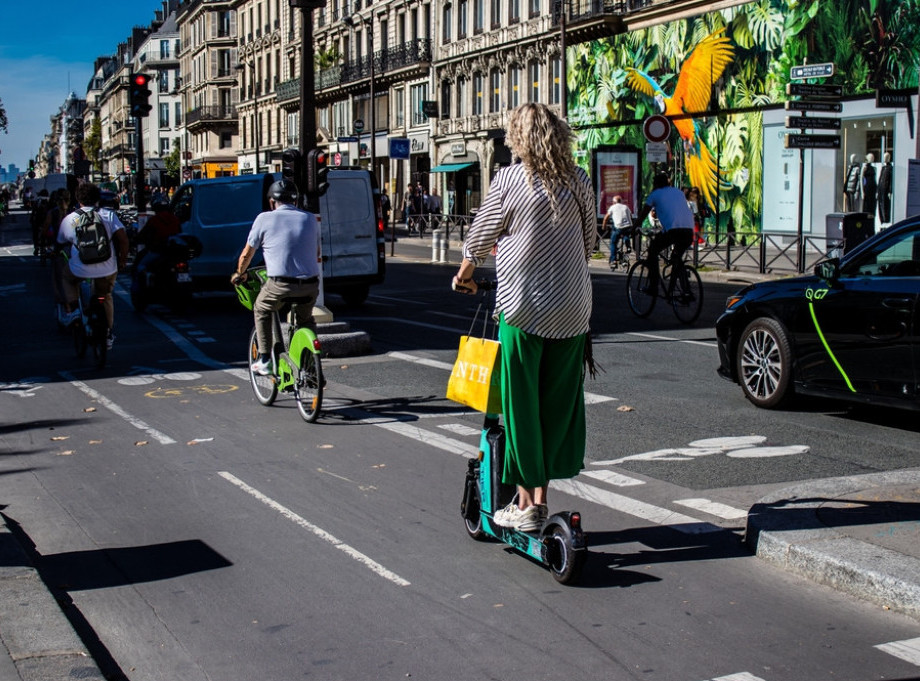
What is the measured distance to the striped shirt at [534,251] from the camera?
510 cm

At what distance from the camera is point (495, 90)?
51.8m

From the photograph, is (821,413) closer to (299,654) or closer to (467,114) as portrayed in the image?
(299,654)

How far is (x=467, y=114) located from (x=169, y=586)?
166 feet

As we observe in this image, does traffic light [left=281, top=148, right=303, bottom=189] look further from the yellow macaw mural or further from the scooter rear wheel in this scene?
the yellow macaw mural

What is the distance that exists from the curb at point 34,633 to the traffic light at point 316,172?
328 inches

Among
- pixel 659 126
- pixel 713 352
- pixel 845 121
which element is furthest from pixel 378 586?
pixel 845 121

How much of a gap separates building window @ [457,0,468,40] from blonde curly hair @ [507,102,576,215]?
5107cm

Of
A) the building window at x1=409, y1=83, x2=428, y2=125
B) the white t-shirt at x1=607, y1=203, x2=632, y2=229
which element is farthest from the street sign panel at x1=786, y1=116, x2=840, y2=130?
the building window at x1=409, y1=83, x2=428, y2=125

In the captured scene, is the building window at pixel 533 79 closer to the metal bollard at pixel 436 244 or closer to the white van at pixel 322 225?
the metal bollard at pixel 436 244

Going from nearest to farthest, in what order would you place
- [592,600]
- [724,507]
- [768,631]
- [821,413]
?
[768,631]
[592,600]
[724,507]
[821,413]

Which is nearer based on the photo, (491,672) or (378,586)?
(491,672)

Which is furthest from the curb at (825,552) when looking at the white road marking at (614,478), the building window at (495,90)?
the building window at (495,90)

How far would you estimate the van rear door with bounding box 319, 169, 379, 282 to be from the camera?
18766mm

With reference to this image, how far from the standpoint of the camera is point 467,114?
179 ft
